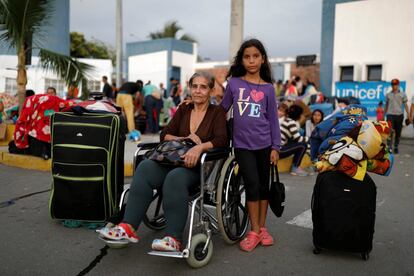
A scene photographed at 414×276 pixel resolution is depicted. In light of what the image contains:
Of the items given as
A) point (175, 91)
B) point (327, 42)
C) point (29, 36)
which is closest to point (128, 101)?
point (29, 36)

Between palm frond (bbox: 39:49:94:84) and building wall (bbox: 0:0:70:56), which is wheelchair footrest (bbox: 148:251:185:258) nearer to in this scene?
palm frond (bbox: 39:49:94:84)

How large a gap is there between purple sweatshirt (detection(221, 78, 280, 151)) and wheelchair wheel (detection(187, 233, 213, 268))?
83cm

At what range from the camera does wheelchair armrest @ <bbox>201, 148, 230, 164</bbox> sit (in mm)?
2970

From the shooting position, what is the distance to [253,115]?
10.8ft

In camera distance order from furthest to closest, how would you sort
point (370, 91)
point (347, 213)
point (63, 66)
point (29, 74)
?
point (29, 74)
point (370, 91)
point (63, 66)
point (347, 213)

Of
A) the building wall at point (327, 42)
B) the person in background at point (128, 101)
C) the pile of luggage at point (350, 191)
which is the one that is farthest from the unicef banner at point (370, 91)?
the pile of luggage at point (350, 191)

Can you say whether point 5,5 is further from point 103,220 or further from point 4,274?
point 4,274

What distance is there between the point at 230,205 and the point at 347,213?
0.92 m

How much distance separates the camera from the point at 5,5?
7547mm

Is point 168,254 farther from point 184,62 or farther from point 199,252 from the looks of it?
point 184,62

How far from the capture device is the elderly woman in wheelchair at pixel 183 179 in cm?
283

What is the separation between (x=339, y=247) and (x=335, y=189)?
1.48 feet

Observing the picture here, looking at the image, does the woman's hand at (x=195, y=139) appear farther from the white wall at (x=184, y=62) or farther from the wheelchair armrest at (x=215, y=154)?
the white wall at (x=184, y=62)

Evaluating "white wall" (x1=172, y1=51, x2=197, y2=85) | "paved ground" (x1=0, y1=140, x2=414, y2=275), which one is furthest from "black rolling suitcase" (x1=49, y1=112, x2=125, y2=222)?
"white wall" (x1=172, y1=51, x2=197, y2=85)
